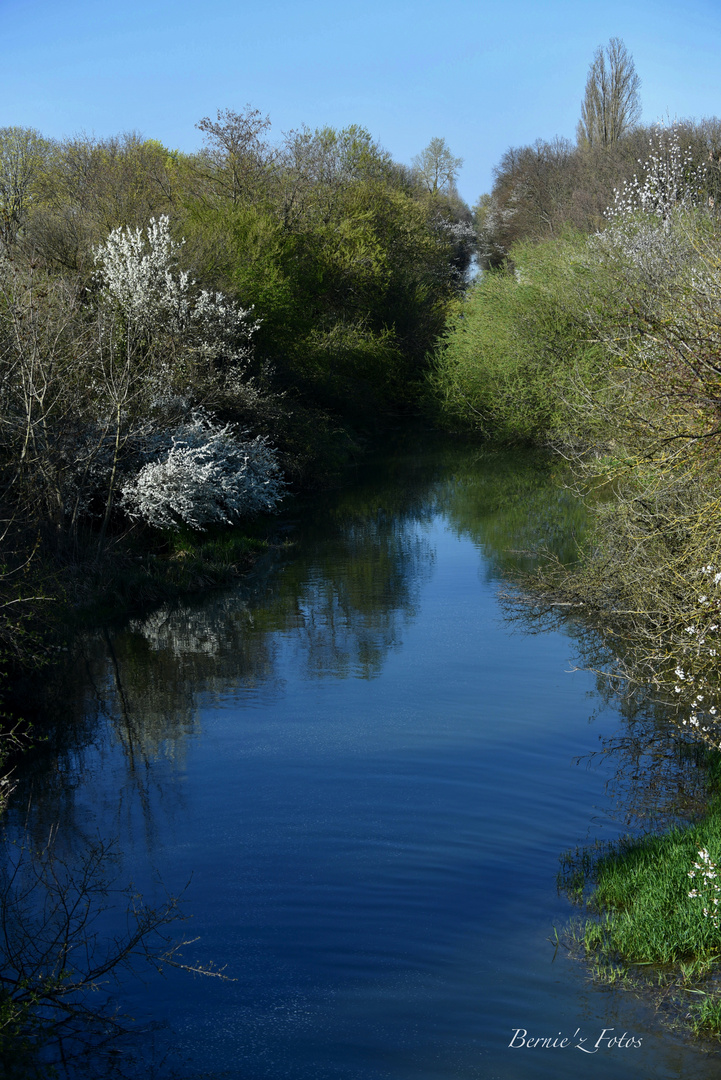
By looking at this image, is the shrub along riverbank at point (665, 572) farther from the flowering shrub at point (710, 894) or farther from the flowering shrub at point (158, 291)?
the flowering shrub at point (158, 291)

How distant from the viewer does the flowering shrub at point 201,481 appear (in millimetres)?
16547

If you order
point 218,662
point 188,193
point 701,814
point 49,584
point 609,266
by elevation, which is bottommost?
point 701,814

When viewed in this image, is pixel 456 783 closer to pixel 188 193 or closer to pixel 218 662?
pixel 218 662

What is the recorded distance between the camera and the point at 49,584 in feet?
42.1

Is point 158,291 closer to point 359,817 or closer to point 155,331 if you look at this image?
point 155,331

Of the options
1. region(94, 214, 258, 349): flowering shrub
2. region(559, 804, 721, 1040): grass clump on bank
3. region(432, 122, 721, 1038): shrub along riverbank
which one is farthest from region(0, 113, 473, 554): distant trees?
region(559, 804, 721, 1040): grass clump on bank

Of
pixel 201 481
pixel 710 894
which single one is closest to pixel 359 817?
pixel 710 894

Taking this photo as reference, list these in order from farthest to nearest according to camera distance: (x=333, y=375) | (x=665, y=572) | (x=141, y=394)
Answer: (x=333, y=375) → (x=141, y=394) → (x=665, y=572)

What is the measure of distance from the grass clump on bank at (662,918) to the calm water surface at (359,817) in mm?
199

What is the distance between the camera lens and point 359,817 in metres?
8.30

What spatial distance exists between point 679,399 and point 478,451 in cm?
2762

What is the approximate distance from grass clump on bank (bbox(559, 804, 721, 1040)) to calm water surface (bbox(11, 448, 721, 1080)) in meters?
0.20

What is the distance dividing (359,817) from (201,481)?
9.57 metres

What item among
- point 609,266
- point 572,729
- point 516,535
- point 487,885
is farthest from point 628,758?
point 609,266
